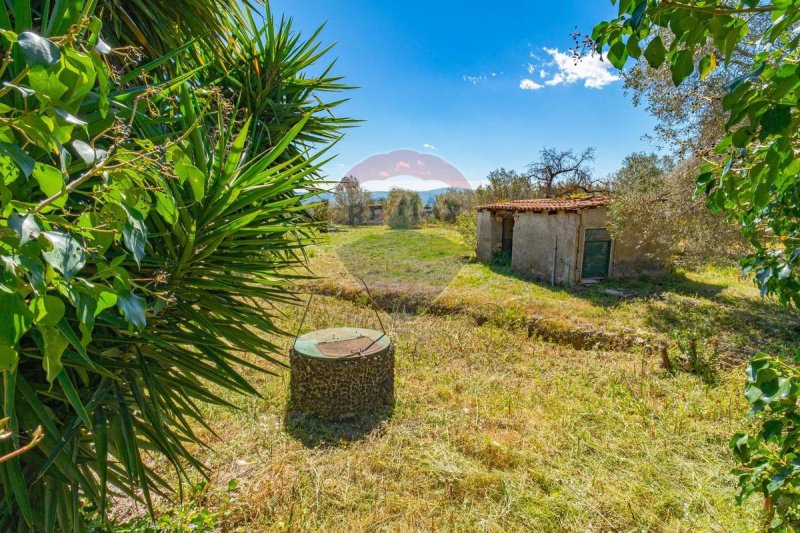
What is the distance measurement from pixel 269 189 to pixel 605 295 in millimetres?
10850

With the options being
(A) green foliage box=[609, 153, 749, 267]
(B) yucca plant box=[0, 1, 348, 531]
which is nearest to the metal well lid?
(B) yucca plant box=[0, 1, 348, 531]

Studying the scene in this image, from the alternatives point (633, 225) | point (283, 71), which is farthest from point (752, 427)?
point (633, 225)

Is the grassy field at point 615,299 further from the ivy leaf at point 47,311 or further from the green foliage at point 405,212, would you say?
the green foliage at point 405,212

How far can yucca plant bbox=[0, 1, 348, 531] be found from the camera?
0.68 meters

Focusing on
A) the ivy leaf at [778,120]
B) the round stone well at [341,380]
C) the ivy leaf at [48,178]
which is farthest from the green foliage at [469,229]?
the ivy leaf at [48,178]

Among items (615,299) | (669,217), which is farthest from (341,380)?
(669,217)

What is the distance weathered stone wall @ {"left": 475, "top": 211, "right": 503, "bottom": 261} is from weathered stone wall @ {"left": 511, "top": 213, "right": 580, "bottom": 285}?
222 cm

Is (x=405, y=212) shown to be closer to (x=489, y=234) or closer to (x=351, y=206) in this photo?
(x=351, y=206)

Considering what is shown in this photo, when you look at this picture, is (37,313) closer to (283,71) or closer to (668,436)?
(283,71)

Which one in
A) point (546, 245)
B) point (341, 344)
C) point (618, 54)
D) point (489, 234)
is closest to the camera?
point (618, 54)

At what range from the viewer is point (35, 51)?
558 millimetres

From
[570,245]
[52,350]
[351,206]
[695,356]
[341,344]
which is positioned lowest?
[695,356]

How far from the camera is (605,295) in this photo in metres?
10.7

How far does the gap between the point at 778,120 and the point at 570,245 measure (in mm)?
11603
